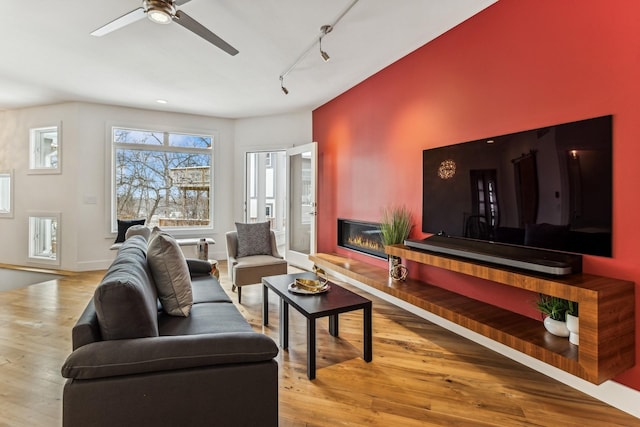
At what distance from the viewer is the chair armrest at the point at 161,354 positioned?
1.16m

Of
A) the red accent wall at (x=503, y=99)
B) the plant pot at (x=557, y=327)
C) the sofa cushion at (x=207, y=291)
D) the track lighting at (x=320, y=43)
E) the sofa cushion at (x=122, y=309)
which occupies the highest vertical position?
the track lighting at (x=320, y=43)

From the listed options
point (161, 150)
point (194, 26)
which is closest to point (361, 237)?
point (194, 26)

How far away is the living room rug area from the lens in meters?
4.95

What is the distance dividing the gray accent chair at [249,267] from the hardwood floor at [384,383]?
0.61 meters

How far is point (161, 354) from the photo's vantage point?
4.01ft

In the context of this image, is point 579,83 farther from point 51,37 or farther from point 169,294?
point 51,37

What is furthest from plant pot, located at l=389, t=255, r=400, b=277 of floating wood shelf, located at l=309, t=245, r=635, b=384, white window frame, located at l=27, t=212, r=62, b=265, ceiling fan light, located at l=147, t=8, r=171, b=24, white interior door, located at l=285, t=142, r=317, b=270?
white window frame, located at l=27, t=212, r=62, b=265

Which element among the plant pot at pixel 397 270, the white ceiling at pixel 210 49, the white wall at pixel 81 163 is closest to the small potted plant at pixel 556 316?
the plant pot at pixel 397 270

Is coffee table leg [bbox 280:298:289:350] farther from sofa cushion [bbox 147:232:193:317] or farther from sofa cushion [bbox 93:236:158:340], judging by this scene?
sofa cushion [bbox 93:236:158:340]

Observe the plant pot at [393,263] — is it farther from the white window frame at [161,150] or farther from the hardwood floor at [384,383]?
the white window frame at [161,150]

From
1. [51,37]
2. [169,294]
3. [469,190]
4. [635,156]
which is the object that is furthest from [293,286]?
[51,37]

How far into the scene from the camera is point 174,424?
122 centimetres

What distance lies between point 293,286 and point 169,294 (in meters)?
0.93

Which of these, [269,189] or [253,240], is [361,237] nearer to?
[253,240]
